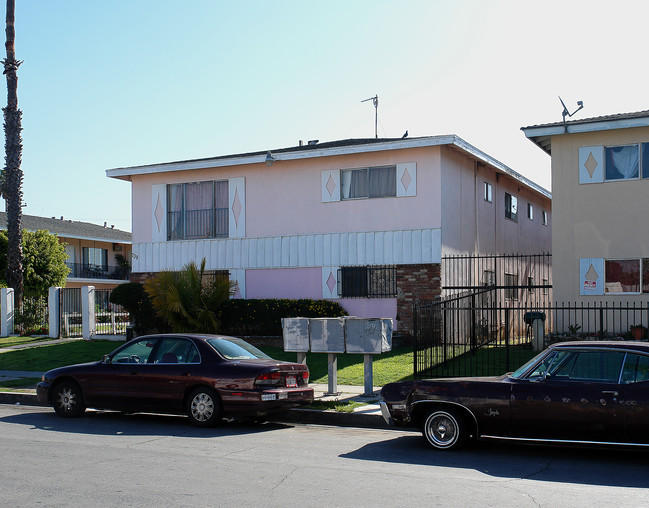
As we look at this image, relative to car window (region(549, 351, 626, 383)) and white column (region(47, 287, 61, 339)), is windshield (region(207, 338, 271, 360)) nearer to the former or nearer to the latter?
car window (region(549, 351, 626, 383))

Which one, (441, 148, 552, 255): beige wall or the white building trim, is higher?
(441, 148, 552, 255): beige wall

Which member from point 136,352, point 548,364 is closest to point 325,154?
point 136,352

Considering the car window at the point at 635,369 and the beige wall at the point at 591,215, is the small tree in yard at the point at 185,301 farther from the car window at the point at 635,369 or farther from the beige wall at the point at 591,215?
the car window at the point at 635,369

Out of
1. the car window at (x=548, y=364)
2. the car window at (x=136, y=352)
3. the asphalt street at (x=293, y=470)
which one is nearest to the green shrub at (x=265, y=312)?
the car window at (x=136, y=352)

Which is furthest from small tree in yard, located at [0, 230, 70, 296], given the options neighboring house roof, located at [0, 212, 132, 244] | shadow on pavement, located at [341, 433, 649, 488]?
shadow on pavement, located at [341, 433, 649, 488]

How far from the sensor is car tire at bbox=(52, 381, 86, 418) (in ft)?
39.1

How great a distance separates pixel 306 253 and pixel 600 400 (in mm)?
15519

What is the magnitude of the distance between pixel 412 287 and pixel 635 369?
13.2m

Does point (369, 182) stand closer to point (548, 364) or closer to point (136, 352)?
point (136, 352)

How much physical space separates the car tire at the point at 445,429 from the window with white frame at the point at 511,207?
19.2 meters

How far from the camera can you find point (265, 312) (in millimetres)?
21469

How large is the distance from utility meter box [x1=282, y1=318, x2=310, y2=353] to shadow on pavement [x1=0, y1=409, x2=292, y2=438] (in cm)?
184

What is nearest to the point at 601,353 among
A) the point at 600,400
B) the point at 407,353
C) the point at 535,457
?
the point at 600,400

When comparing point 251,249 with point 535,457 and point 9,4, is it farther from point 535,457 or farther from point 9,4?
point 535,457
